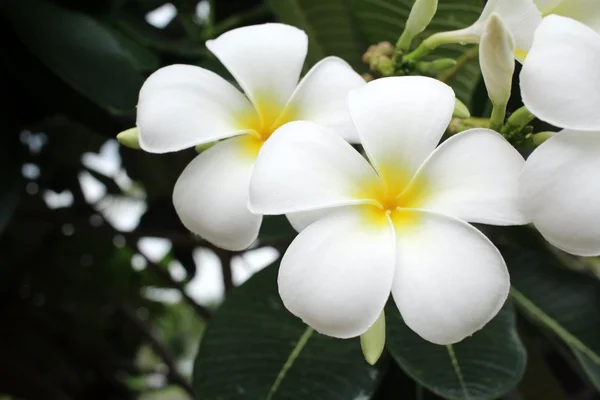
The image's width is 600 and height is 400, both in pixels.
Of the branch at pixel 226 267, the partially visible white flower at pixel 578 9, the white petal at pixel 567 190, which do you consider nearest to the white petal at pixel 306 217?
the white petal at pixel 567 190

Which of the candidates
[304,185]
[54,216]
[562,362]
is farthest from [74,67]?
[562,362]

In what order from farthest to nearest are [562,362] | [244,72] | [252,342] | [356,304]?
[562,362], [252,342], [244,72], [356,304]

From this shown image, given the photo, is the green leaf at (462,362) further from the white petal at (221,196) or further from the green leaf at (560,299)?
the white petal at (221,196)

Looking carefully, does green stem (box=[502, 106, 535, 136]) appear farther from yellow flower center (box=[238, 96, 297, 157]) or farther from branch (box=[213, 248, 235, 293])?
branch (box=[213, 248, 235, 293])

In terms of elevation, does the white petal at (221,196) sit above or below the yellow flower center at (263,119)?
below


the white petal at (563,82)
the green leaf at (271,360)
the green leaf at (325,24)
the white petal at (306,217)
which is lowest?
the green leaf at (271,360)

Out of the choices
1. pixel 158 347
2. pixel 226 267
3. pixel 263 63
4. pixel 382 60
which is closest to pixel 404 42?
pixel 382 60

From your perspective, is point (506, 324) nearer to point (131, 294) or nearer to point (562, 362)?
point (562, 362)
